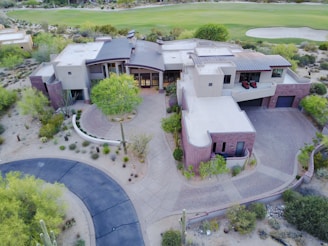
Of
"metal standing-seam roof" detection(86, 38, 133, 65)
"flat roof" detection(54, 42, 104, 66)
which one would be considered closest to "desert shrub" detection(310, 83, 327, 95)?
A: "metal standing-seam roof" detection(86, 38, 133, 65)

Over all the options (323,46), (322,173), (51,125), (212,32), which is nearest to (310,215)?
(322,173)

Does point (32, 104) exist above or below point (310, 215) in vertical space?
above

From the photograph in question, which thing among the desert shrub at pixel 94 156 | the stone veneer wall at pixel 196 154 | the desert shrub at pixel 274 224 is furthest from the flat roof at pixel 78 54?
the desert shrub at pixel 274 224

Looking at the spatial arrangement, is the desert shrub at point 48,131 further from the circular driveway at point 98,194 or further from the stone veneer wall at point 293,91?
the stone veneer wall at point 293,91

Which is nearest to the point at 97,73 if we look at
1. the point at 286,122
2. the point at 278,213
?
the point at 286,122

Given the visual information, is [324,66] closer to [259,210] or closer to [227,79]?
[227,79]

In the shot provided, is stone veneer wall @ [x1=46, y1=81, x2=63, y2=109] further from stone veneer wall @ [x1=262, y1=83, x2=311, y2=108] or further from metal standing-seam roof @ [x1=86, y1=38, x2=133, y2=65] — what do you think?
stone veneer wall @ [x1=262, y1=83, x2=311, y2=108]
